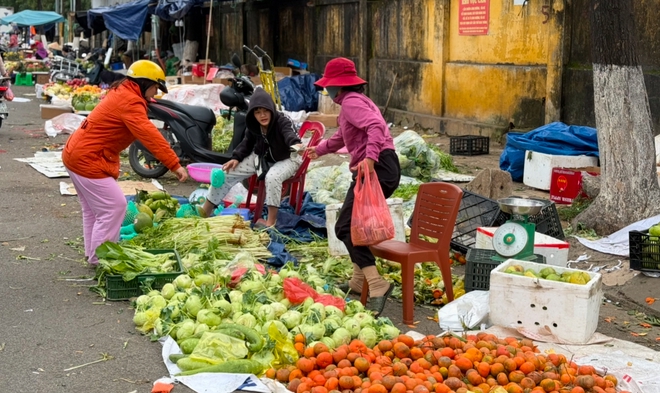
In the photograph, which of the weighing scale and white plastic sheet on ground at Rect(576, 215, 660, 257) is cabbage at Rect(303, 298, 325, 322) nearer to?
the weighing scale

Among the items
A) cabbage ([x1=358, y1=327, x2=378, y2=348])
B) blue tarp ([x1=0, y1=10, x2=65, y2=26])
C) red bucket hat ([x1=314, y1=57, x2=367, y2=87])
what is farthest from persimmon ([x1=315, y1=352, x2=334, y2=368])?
blue tarp ([x1=0, y1=10, x2=65, y2=26])

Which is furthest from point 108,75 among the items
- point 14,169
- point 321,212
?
point 321,212

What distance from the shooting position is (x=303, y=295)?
5.59 meters

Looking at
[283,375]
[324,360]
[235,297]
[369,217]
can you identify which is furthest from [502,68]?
[283,375]

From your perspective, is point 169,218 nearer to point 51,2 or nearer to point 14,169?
point 14,169

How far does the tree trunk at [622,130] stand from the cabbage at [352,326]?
3858mm

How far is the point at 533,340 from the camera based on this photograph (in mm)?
5285

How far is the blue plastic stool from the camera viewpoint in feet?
106

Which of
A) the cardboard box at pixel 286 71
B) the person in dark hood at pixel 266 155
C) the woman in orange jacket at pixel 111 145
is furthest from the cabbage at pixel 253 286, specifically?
the cardboard box at pixel 286 71

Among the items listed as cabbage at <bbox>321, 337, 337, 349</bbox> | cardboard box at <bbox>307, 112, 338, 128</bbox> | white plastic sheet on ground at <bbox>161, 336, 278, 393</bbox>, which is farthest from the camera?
cardboard box at <bbox>307, 112, 338, 128</bbox>

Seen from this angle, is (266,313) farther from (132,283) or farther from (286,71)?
(286,71)

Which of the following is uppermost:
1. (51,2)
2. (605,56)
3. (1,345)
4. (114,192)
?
(51,2)

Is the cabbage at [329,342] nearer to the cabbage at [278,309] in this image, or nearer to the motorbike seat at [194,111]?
the cabbage at [278,309]

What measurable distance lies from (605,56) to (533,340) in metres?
3.94
